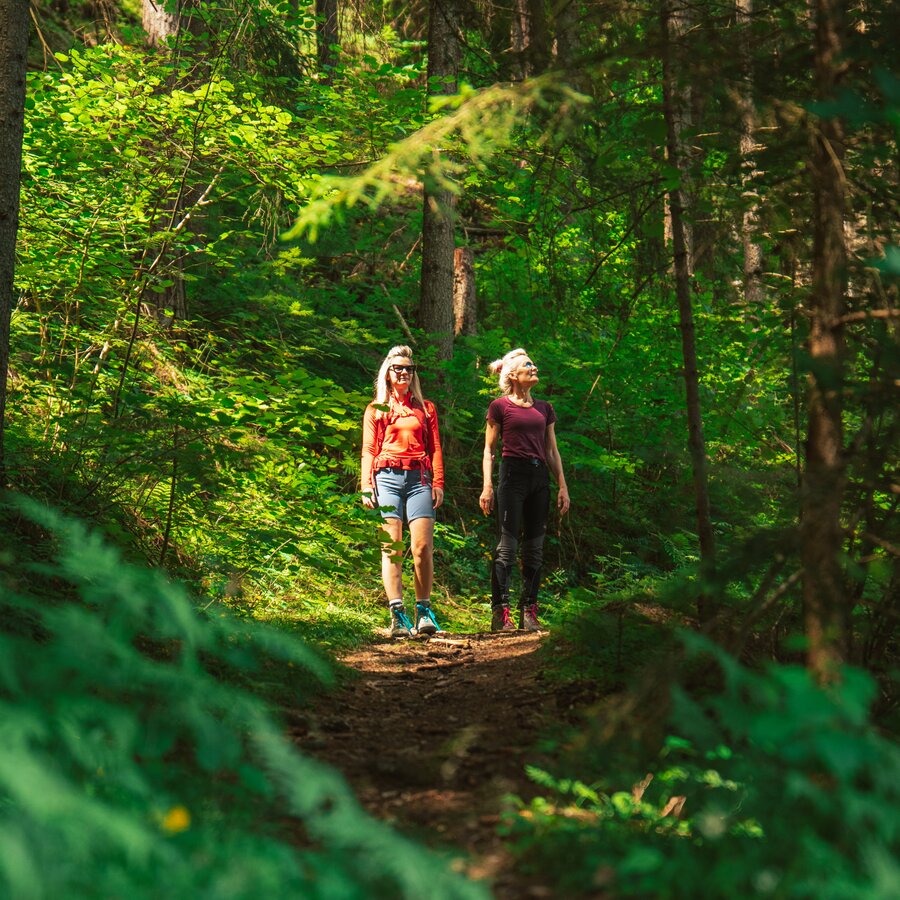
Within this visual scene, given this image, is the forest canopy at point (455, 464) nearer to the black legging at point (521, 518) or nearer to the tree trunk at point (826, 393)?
the tree trunk at point (826, 393)

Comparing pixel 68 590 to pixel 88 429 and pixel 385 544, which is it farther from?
pixel 385 544

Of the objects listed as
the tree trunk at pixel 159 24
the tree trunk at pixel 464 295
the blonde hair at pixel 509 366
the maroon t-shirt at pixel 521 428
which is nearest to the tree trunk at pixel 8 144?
the maroon t-shirt at pixel 521 428

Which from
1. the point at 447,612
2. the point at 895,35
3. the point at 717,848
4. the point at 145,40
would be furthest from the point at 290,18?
the point at 717,848

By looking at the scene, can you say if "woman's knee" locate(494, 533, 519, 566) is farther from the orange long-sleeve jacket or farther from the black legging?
the orange long-sleeve jacket

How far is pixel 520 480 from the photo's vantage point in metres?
7.97

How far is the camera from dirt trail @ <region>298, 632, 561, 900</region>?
2.88 metres

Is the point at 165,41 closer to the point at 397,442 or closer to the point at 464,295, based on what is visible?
the point at 397,442

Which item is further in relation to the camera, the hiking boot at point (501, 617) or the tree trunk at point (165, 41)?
the tree trunk at point (165, 41)

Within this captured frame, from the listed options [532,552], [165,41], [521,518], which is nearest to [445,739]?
[532,552]

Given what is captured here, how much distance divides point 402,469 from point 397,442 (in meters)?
0.23

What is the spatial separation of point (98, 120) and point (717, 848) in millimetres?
7900

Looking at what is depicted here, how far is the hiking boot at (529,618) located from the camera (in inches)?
318

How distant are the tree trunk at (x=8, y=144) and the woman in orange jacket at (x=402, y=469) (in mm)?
2905

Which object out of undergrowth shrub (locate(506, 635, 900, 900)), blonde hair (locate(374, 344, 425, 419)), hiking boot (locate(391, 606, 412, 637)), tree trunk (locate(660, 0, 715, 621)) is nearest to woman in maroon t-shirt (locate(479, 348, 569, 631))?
blonde hair (locate(374, 344, 425, 419))
